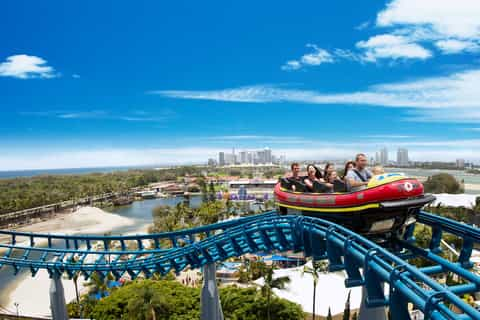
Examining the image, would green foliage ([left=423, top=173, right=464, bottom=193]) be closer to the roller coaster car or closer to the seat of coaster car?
the seat of coaster car

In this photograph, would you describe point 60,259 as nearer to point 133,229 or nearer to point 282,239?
point 282,239

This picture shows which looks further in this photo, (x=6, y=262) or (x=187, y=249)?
(x=6, y=262)

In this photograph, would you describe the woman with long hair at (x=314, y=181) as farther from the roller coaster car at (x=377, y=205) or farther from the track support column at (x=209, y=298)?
the track support column at (x=209, y=298)

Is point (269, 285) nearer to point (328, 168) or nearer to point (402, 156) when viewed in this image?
point (328, 168)

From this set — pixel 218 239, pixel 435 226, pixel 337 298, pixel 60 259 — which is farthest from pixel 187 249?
pixel 337 298

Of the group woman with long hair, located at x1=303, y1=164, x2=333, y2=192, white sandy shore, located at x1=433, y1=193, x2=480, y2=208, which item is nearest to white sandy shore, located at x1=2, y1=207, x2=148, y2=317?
woman with long hair, located at x1=303, y1=164, x2=333, y2=192

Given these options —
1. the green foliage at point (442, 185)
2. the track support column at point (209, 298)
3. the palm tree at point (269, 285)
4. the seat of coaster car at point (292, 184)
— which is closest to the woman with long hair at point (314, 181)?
the seat of coaster car at point (292, 184)
